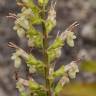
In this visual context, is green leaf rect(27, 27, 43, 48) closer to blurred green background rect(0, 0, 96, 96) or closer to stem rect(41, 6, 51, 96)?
stem rect(41, 6, 51, 96)

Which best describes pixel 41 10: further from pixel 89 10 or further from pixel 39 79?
pixel 89 10

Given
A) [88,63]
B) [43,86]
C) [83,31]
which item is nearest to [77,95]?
[88,63]

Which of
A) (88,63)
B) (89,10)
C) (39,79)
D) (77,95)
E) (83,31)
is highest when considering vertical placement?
(89,10)

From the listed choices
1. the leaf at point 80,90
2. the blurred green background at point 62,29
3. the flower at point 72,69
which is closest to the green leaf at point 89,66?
the leaf at point 80,90

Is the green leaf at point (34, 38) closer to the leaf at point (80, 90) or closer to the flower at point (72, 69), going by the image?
the flower at point (72, 69)

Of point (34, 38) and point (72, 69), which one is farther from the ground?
point (34, 38)

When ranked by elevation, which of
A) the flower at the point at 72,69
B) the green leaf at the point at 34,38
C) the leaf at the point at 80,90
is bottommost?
the flower at the point at 72,69

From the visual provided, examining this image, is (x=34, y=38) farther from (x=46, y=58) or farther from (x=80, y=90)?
(x=80, y=90)

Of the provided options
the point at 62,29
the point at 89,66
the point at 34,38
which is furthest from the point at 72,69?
the point at 62,29
